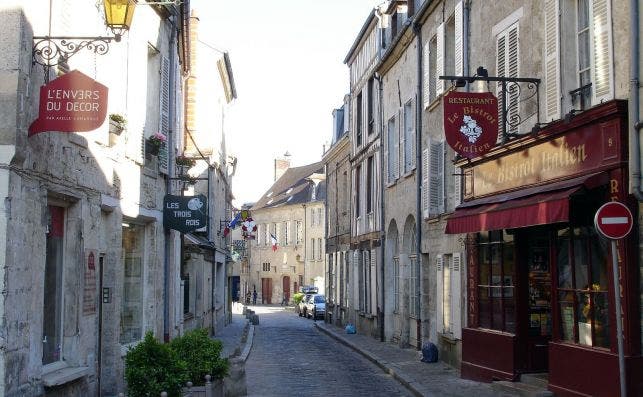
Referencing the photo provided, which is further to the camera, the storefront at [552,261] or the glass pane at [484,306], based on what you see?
the glass pane at [484,306]

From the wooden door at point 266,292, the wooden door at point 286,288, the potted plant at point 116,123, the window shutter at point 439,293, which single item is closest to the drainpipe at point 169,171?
the potted plant at point 116,123

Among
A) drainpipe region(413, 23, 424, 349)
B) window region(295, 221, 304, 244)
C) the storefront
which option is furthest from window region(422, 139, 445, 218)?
window region(295, 221, 304, 244)

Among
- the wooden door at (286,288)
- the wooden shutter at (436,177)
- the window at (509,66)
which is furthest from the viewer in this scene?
the wooden door at (286,288)

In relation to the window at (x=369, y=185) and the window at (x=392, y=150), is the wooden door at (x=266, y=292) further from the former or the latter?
the window at (x=392, y=150)

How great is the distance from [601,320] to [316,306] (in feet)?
101

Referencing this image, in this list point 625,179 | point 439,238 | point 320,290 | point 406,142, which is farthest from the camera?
point 320,290

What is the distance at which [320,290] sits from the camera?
54.3 meters

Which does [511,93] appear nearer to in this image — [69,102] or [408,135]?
[69,102]

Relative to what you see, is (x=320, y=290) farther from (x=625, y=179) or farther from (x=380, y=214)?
(x=625, y=179)

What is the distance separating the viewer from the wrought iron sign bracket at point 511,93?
11.8m

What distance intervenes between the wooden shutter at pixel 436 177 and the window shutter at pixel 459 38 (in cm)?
207

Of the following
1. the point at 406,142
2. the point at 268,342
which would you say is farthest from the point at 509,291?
the point at 268,342

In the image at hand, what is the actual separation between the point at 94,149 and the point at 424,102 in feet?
29.9

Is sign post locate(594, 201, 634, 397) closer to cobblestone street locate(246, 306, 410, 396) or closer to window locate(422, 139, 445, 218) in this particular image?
cobblestone street locate(246, 306, 410, 396)
